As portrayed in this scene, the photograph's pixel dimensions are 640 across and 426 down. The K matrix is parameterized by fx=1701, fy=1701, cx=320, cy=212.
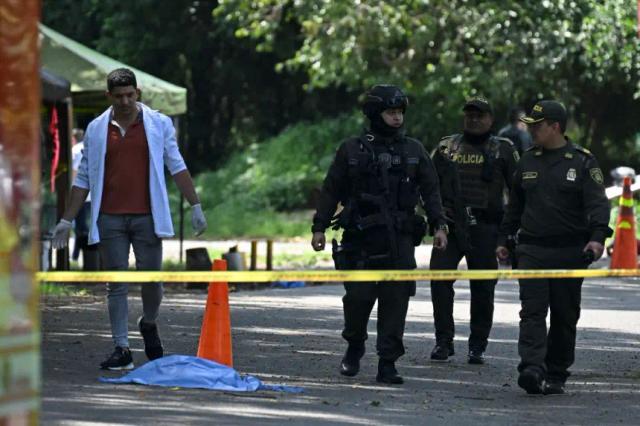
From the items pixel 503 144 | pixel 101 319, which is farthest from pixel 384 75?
pixel 503 144

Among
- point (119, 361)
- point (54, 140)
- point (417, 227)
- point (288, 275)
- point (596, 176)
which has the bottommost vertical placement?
point (119, 361)

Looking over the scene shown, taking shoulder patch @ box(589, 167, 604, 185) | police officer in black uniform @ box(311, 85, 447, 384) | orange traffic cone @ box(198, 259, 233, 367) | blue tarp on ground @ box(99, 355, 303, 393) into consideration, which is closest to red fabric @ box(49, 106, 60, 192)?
orange traffic cone @ box(198, 259, 233, 367)

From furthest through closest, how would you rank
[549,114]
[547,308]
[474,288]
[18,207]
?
[474,288] → [547,308] → [549,114] → [18,207]

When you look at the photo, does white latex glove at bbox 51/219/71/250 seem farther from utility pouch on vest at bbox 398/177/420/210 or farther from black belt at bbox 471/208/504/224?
black belt at bbox 471/208/504/224

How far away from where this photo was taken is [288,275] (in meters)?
8.73

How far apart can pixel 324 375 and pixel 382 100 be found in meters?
1.71

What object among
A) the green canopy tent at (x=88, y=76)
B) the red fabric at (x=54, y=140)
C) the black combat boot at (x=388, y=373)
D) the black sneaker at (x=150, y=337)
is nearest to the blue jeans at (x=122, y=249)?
the black sneaker at (x=150, y=337)

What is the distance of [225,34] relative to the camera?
4406 cm

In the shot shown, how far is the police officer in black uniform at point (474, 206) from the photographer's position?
11195 millimetres

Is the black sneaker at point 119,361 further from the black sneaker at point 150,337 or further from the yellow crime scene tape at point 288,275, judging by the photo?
the yellow crime scene tape at point 288,275

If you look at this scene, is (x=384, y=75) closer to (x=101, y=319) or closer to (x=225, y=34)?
(x=225, y=34)

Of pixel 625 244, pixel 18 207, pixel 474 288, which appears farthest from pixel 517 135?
pixel 18 207

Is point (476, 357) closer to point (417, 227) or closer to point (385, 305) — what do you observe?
point (385, 305)

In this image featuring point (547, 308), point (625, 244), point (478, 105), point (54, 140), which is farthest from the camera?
point (625, 244)
